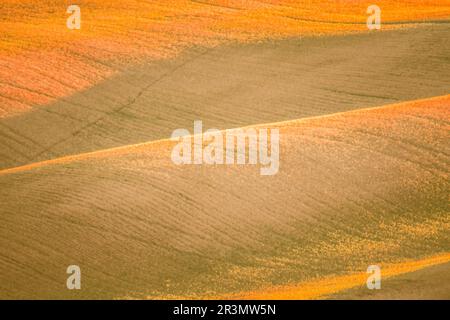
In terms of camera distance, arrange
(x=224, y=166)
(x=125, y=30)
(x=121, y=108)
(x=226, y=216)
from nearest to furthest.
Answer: (x=226, y=216)
(x=224, y=166)
(x=121, y=108)
(x=125, y=30)

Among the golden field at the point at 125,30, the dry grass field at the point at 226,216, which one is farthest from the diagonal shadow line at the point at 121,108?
the dry grass field at the point at 226,216

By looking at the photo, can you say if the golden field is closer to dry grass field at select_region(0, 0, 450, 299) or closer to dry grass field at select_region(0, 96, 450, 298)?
dry grass field at select_region(0, 0, 450, 299)

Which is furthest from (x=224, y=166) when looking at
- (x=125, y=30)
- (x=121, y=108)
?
(x=125, y=30)

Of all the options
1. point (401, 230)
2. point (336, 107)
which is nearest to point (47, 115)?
point (336, 107)

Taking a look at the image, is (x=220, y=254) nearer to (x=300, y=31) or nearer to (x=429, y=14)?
(x=300, y=31)

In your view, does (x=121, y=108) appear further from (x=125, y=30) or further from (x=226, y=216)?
(x=226, y=216)

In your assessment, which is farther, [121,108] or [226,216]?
[121,108]

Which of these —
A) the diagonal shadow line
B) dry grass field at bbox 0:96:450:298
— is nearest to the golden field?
the diagonal shadow line

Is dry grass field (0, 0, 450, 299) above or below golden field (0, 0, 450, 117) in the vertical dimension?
below
